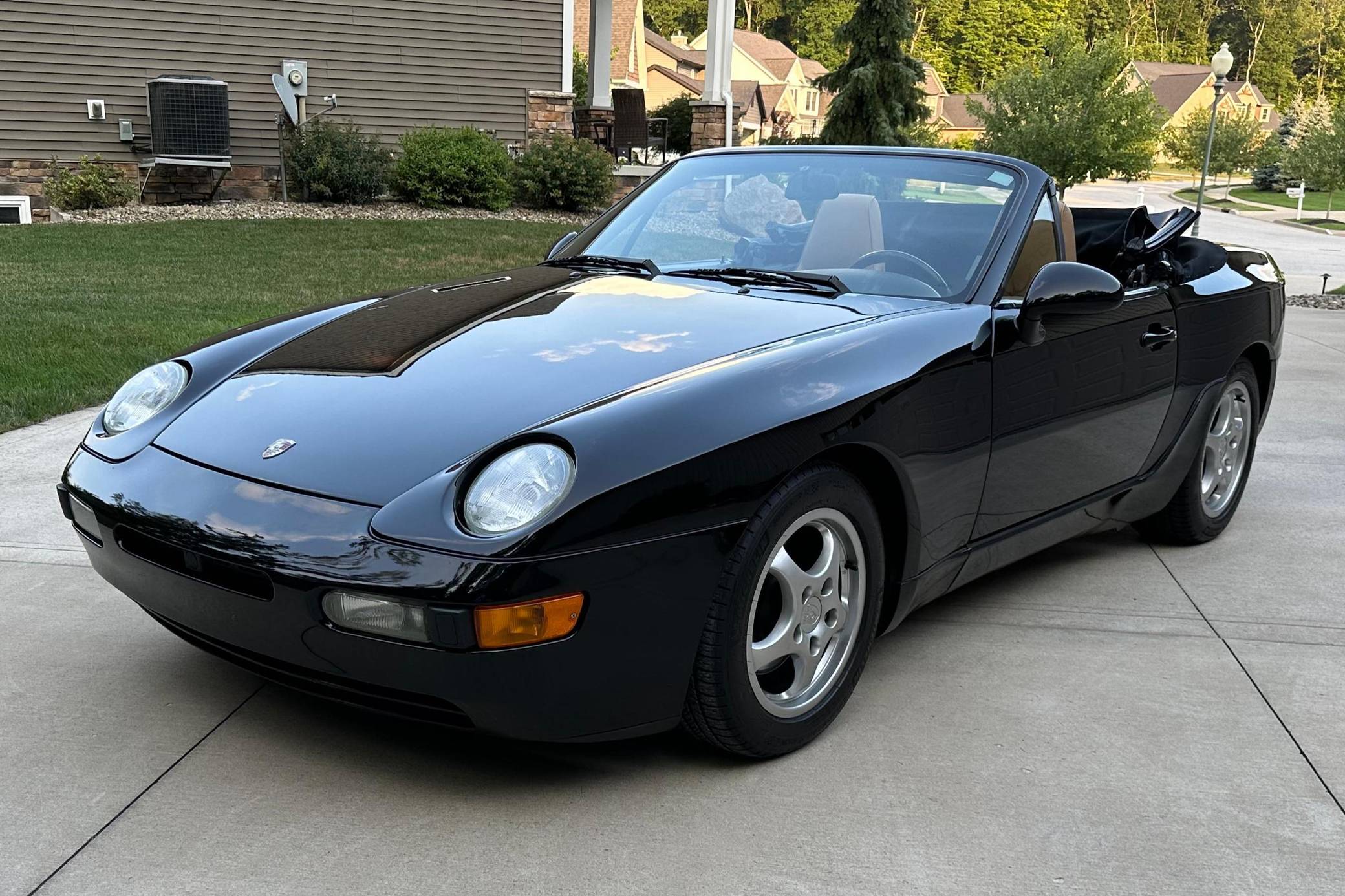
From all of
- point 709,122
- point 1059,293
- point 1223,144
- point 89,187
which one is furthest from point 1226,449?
point 1223,144

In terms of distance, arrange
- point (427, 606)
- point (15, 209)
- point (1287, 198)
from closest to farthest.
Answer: point (427, 606) < point (15, 209) < point (1287, 198)

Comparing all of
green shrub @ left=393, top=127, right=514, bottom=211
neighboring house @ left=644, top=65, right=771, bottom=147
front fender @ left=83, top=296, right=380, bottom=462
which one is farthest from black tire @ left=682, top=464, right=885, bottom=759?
neighboring house @ left=644, top=65, right=771, bottom=147

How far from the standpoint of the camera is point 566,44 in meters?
19.0

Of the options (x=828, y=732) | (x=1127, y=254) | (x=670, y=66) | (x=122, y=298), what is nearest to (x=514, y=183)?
(x=122, y=298)

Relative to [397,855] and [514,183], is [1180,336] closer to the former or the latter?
[397,855]

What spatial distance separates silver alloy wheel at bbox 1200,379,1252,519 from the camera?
4.54m

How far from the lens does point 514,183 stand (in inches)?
688

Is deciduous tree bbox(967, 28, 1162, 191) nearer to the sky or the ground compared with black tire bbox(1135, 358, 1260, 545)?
nearer to the sky

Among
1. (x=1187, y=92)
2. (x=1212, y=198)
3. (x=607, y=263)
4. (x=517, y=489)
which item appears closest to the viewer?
(x=517, y=489)

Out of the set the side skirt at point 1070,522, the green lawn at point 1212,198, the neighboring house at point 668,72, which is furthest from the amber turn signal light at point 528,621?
the neighboring house at point 668,72

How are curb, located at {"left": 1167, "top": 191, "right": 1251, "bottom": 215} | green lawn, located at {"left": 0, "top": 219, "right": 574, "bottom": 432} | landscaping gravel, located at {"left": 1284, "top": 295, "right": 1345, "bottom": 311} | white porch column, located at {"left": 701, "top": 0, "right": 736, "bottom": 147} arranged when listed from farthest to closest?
curb, located at {"left": 1167, "top": 191, "right": 1251, "bottom": 215}
white porch column, located at {"left": 701, "top": 0, "right": 736, "bottom": 147}
landscaping gravel, located at {"left": 1284, "top": 295, "right": 1345, "bottom": 311}
green lawn, located at {"left": 0, "top": 219, "right": 574, "bottom": 432}

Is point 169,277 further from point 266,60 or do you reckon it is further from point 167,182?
point 266,60

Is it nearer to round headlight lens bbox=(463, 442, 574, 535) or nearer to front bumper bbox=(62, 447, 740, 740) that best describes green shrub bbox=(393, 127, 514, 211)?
front bumper bbox=(62, 447, 740, 740)

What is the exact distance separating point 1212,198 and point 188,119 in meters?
47.5
